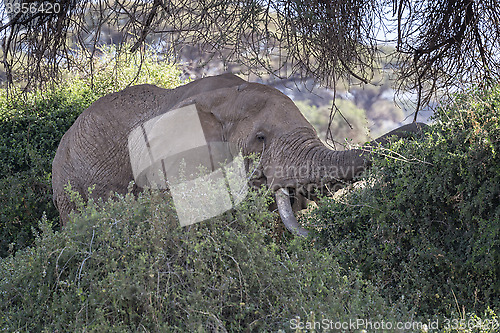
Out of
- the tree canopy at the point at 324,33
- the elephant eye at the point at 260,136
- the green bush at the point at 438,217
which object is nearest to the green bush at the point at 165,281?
the green bush at the point at 438,217

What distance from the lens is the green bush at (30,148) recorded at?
7980mm

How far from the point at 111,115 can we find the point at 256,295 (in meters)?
3.54

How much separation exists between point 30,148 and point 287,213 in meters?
5.48

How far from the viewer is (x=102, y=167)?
6.15m

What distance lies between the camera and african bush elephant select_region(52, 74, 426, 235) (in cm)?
490

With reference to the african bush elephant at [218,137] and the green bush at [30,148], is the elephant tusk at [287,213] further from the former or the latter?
the green bush at [30,148]

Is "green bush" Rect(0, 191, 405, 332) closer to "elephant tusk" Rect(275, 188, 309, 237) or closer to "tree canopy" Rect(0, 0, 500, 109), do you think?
"elephant tusk" Rect(275, 188, 309, 237)

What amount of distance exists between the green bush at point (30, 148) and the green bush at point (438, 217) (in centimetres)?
454

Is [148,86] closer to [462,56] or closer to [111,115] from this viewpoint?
[111,115]

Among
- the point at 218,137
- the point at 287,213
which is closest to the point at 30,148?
the point at 218,137

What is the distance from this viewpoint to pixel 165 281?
3369 mm

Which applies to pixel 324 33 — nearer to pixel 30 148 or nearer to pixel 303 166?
pixel 303 166

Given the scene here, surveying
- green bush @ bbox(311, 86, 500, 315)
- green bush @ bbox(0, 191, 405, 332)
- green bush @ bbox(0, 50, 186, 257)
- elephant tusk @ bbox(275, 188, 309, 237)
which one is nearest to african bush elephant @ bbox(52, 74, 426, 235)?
elephant tusk @ bbox(275, 188, 309, 237)

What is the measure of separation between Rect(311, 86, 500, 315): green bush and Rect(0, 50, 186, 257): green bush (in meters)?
4.54
